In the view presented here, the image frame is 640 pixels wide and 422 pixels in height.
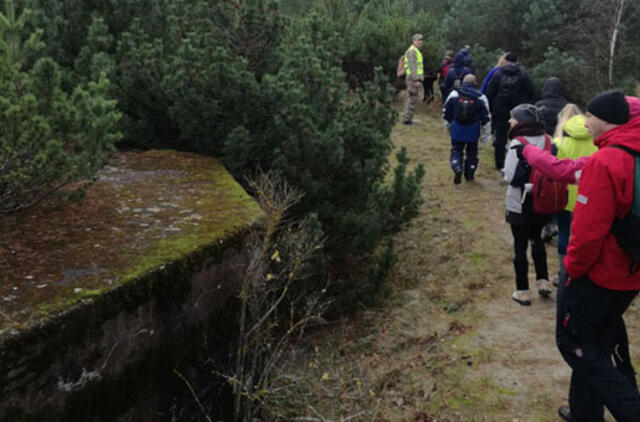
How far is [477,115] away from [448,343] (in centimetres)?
424

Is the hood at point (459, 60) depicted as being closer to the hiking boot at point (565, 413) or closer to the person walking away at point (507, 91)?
the person walking away at point (507, 91)

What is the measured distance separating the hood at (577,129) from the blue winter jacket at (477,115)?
12.5 feet

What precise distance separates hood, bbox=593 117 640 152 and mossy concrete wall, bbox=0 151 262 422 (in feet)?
7.94

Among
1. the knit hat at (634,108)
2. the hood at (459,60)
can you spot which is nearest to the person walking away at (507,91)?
the hood at (459,60)

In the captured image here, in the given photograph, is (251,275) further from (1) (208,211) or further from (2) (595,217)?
(2) (595,217)

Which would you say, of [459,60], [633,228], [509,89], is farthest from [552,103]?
[459,60]

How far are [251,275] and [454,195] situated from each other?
18.9 ft

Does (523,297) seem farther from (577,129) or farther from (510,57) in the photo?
(510,57)

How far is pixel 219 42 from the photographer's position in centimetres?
592

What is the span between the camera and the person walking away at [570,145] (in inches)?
175

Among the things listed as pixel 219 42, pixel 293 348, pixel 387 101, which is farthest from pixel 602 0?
pixel 293 348

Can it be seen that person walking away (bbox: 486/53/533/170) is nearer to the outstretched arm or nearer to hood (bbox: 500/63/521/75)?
hood (bbox: 500/63/521/75)

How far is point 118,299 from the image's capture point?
3008mm

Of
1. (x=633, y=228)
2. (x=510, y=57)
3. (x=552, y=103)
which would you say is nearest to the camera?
(x=633, y=228)
